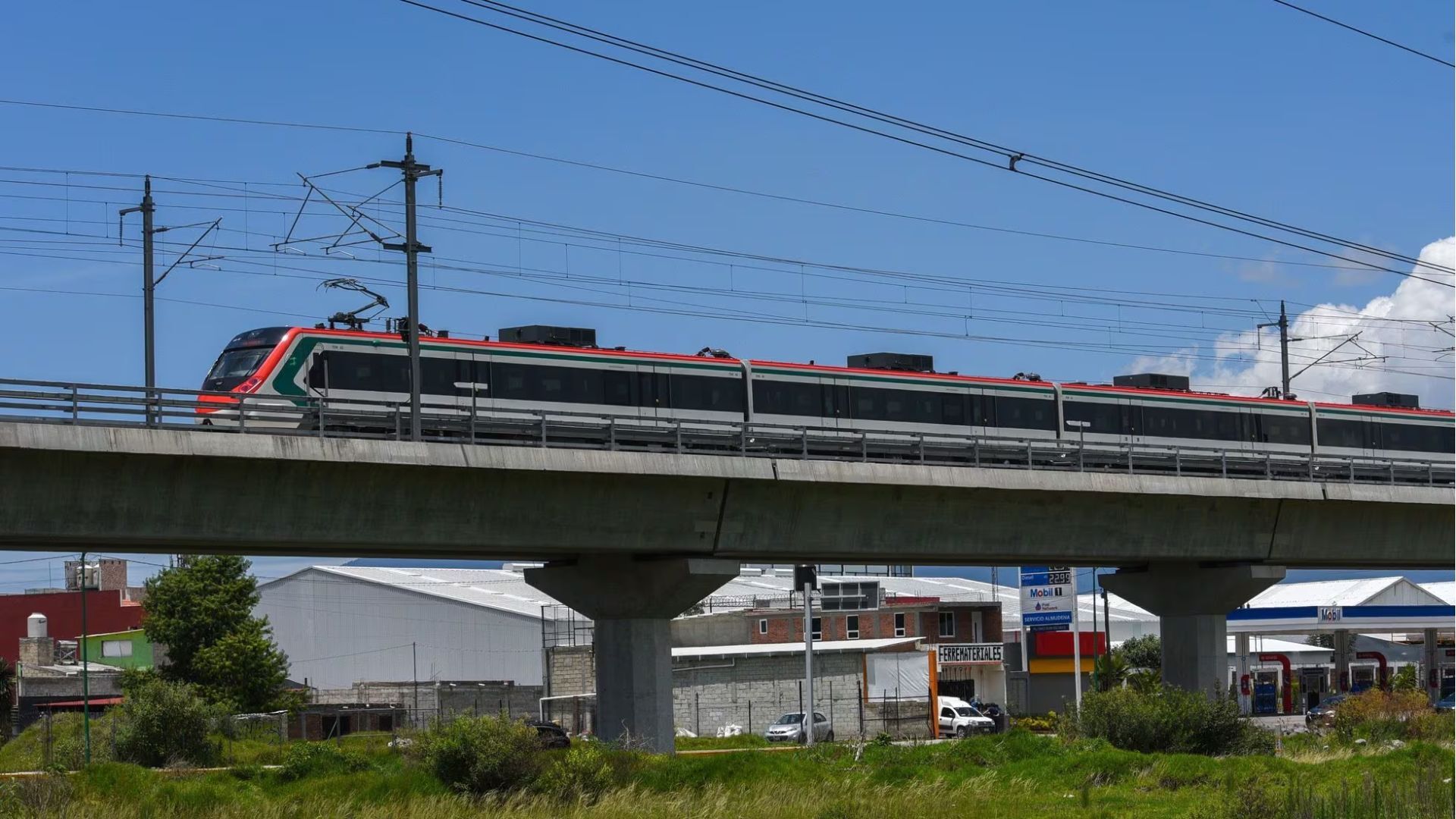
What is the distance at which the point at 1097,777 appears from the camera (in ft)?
111

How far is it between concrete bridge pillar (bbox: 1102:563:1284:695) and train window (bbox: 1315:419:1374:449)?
12312mm

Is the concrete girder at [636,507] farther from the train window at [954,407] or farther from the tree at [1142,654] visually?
the tree at [1142,654]

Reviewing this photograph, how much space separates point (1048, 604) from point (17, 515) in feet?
135

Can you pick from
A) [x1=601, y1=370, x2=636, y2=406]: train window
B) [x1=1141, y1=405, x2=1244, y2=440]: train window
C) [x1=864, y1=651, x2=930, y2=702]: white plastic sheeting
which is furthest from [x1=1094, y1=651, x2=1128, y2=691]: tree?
[x1=601, y1=370, x2=636, y2=406]: train window

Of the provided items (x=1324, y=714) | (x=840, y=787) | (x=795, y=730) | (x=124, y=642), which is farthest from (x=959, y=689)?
(x=840, y=787)

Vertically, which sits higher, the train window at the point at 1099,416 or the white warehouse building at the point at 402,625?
the train window at the point at 1099,416

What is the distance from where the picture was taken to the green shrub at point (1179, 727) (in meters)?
39.9

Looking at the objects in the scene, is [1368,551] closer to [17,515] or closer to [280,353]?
[280,353]

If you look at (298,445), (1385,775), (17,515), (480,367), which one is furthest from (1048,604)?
(17,515)

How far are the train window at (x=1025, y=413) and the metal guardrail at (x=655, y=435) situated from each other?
0.85 meters

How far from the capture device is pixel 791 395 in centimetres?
4819

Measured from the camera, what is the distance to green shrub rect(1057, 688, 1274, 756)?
131 ft

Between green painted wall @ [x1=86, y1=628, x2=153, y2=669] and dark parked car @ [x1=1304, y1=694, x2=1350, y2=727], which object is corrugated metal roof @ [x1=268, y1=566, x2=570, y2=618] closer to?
green painted wall @ [x1=86, y1=628, x2=153, y2=669]

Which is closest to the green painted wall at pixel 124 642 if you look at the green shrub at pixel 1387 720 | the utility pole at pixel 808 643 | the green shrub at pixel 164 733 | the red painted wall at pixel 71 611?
the red painted wall at pixel 71 611
